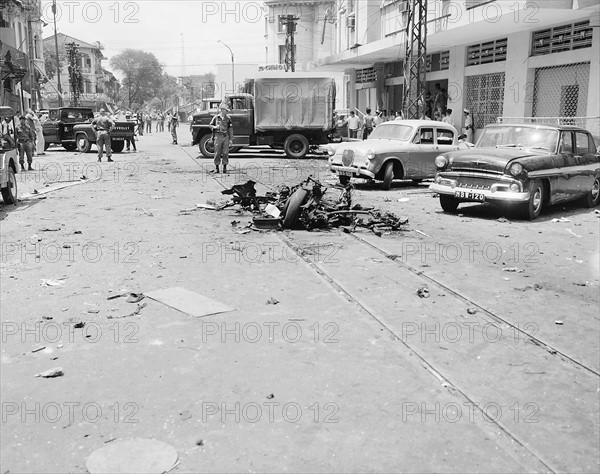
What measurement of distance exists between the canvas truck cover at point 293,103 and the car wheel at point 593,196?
1320 cm

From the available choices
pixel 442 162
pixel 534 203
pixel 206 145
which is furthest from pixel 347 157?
pixel 206 145

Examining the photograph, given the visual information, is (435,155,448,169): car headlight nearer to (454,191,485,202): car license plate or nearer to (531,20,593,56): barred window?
(454,191,485,202): car license plate

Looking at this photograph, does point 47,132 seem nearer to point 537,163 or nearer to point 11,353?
point 537,163

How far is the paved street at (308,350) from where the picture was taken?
3441 millimetres

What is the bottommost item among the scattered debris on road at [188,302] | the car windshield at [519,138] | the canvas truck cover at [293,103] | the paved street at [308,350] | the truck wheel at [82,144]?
the paved street at [308,350]

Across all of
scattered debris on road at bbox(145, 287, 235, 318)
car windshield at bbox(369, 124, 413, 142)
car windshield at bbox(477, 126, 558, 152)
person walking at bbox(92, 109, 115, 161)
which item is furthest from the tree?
scattered debris on road at bbox(145, 287, 235, 318)

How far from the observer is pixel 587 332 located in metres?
5.25

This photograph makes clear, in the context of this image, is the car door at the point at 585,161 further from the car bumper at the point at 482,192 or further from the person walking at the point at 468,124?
the person walking at the point at 468,124

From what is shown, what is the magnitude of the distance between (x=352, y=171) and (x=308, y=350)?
32.7ft

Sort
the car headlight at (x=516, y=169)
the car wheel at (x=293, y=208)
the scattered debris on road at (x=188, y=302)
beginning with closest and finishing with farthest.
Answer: the scattered debris on road at (x=188, y=302)
the car wheel at (x=293, y=208)
the car headlight at (x=516, y=169)

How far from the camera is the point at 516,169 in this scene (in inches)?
395

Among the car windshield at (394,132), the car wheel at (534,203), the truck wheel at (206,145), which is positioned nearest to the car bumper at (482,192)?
the car wheel at (534,203)

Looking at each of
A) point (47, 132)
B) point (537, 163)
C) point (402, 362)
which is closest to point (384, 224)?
point (537, 163)

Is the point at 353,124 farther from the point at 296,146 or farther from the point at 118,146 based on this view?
the point at 118,146
